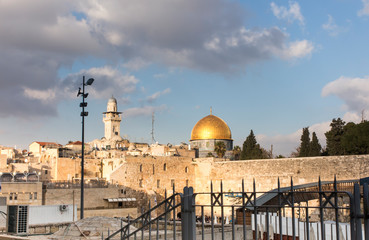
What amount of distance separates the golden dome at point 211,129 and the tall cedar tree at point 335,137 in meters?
11.8

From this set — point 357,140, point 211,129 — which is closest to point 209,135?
point 211,129

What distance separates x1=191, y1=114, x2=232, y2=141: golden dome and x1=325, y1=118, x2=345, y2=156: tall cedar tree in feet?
38.6

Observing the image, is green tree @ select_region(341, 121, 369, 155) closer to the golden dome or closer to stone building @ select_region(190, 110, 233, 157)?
stone building @ select_region(190, 110, 233, 157)

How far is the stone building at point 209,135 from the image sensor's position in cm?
4200

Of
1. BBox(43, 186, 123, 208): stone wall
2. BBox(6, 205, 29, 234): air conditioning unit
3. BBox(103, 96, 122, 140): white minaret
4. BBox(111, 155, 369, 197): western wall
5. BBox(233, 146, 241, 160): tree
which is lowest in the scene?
BBox(43, 186, 123, 208): stone wall

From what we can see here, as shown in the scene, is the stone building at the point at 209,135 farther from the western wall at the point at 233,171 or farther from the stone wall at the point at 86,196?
the stone wall at the point at 86,196

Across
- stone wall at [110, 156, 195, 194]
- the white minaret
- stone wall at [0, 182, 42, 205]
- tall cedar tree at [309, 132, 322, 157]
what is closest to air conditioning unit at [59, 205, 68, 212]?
stone wall at [0, 182, 42, 205]

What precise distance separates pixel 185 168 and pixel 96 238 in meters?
24.7

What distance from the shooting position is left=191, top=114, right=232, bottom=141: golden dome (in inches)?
1660

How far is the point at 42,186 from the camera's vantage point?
2375 centimetres

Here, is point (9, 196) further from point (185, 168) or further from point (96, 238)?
point (96, 238)

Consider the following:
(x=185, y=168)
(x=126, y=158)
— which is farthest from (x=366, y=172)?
(x=126, y=158)

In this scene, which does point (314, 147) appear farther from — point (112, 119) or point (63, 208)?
point (112, 119)

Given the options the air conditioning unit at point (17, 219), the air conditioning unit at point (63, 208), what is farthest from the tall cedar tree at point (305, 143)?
the air conditioning unit at point (17, 219)
